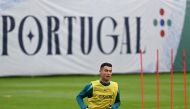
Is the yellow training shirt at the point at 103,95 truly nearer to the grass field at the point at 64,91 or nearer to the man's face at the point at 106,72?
the man's face at the point at 106,72

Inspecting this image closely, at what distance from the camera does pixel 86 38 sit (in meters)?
24.6

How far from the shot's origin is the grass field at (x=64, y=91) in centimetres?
1595

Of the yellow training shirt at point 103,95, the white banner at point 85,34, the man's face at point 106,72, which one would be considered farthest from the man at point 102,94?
the white banner at point 85,34

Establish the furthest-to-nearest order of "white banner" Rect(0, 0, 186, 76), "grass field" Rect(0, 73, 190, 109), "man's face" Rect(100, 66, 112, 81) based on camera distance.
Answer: "white banner" Rect(0, 0, 186, 76) < "grass field" Rect(0, 73, 190, 109) < "man's face" Rect(100, 66, 112, 81)

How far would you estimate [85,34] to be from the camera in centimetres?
2452

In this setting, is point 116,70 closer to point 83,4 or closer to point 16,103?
point 83,4

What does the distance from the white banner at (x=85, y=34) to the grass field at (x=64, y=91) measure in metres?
0.56

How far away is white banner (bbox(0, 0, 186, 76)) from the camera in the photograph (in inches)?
915

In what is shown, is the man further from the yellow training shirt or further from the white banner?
the white banner

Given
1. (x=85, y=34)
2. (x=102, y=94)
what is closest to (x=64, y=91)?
(x=85, y=34)

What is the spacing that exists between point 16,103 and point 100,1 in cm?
942

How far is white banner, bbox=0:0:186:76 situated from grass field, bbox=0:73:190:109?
56 centimetres

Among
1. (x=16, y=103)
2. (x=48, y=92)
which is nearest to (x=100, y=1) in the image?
Answer: (x=48, y=92)

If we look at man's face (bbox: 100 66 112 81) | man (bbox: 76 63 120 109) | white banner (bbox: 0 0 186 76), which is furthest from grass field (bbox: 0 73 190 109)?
man's face (bbox: 100 66 112 81)
